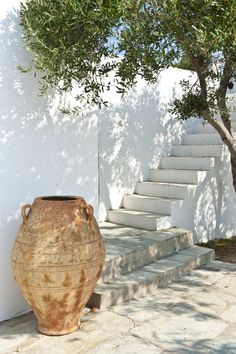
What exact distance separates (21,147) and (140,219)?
3004mm

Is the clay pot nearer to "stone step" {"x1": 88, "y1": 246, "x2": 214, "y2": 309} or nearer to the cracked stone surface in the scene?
the cracked stone surface

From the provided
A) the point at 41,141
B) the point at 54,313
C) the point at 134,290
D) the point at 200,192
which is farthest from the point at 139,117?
the point at 54,313

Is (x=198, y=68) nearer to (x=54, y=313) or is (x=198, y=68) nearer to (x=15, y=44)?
(x=15, y=44)

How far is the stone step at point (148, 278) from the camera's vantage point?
469cm

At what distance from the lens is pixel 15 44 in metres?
4.57

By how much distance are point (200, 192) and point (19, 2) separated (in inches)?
184

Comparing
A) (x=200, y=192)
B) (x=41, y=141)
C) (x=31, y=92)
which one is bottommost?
(x=200, y=192)

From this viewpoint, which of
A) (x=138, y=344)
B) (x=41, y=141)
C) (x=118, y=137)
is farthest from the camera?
(x=118, y=137)

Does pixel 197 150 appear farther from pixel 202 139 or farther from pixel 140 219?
pixel 140 219

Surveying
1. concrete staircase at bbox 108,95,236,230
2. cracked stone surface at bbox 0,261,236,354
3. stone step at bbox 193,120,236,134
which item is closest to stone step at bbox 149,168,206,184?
concrete staircase at bbox 108,95,236,230

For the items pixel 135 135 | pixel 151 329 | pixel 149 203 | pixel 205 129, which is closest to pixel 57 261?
pixel 151 329

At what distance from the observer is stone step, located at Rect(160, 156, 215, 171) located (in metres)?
7.94

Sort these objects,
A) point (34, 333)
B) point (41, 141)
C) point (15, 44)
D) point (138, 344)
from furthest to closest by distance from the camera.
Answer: point (41, 141)
point (15, 44)
point (34, 333)
point (138, 344)

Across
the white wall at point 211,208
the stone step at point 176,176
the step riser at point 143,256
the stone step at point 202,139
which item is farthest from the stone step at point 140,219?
the stone step at point 202,139
